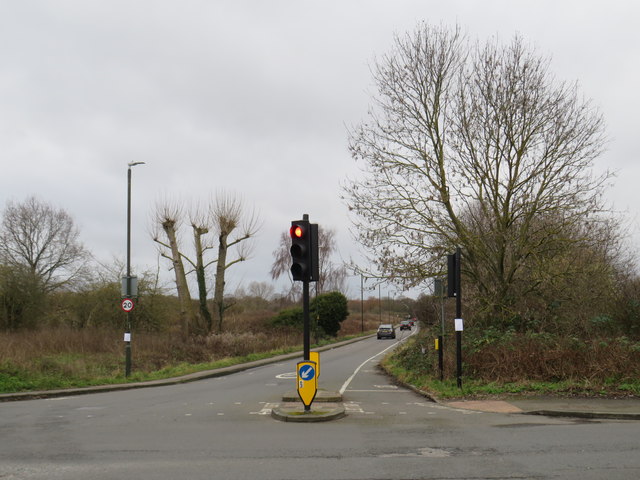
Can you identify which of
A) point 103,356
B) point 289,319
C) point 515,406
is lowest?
point 103,356

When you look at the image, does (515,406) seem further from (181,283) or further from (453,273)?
(181,283)

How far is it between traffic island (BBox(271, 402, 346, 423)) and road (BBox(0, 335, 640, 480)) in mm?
201

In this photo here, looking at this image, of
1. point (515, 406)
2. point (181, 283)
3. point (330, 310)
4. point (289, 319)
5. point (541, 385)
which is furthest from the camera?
point (330, 310)

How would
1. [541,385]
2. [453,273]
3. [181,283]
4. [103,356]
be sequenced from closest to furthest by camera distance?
[541,385]
[453,273]
[103,356]
[181,283]

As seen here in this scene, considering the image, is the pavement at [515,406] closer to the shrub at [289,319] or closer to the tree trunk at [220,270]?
the tree trunk at [220,270]

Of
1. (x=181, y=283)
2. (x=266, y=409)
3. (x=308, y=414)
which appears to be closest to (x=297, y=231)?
(x=308, y=414)

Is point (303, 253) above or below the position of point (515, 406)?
above

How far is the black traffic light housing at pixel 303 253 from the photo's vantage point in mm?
11195

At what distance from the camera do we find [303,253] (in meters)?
11.3

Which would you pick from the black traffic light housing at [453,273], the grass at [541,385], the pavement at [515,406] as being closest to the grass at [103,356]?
the pavement at [515,406]

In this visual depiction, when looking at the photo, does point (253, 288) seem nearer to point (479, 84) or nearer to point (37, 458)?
point (479, 84)

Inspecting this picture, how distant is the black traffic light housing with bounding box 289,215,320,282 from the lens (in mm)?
11195

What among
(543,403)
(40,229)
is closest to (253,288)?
(40,229)

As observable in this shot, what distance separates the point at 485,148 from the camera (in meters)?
20.3
